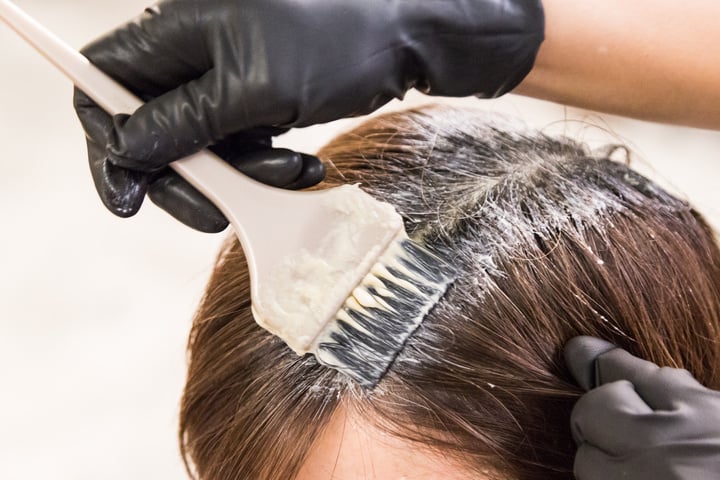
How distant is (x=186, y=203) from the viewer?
75cm

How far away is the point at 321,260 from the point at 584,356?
0.97 ft

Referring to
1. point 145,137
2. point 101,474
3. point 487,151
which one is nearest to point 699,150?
point 487,151

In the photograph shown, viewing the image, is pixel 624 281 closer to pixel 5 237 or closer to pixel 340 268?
pixel 340 268

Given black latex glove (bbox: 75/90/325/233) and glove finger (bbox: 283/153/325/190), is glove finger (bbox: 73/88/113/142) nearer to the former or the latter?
black latex glove (bbox: 75/90/325/233)

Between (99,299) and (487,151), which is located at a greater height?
(487,151)

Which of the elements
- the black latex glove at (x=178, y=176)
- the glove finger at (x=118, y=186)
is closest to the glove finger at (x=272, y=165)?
the black latex glove at (x=178, y=176)

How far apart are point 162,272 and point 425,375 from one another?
40.0 inches

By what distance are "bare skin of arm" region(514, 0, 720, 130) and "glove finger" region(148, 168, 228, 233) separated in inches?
18.1

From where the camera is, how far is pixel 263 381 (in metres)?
0.78

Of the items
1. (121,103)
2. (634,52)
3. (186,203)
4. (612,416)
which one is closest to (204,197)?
(186,203)

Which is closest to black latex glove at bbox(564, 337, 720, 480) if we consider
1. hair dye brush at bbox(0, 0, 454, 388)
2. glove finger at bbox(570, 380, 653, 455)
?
glove finger at bbox(570, 380, 653, 455)

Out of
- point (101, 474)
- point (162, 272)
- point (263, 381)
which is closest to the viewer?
point (263, 381)

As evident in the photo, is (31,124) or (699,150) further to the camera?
(699,150)

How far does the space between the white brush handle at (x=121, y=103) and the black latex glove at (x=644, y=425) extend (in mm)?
400
